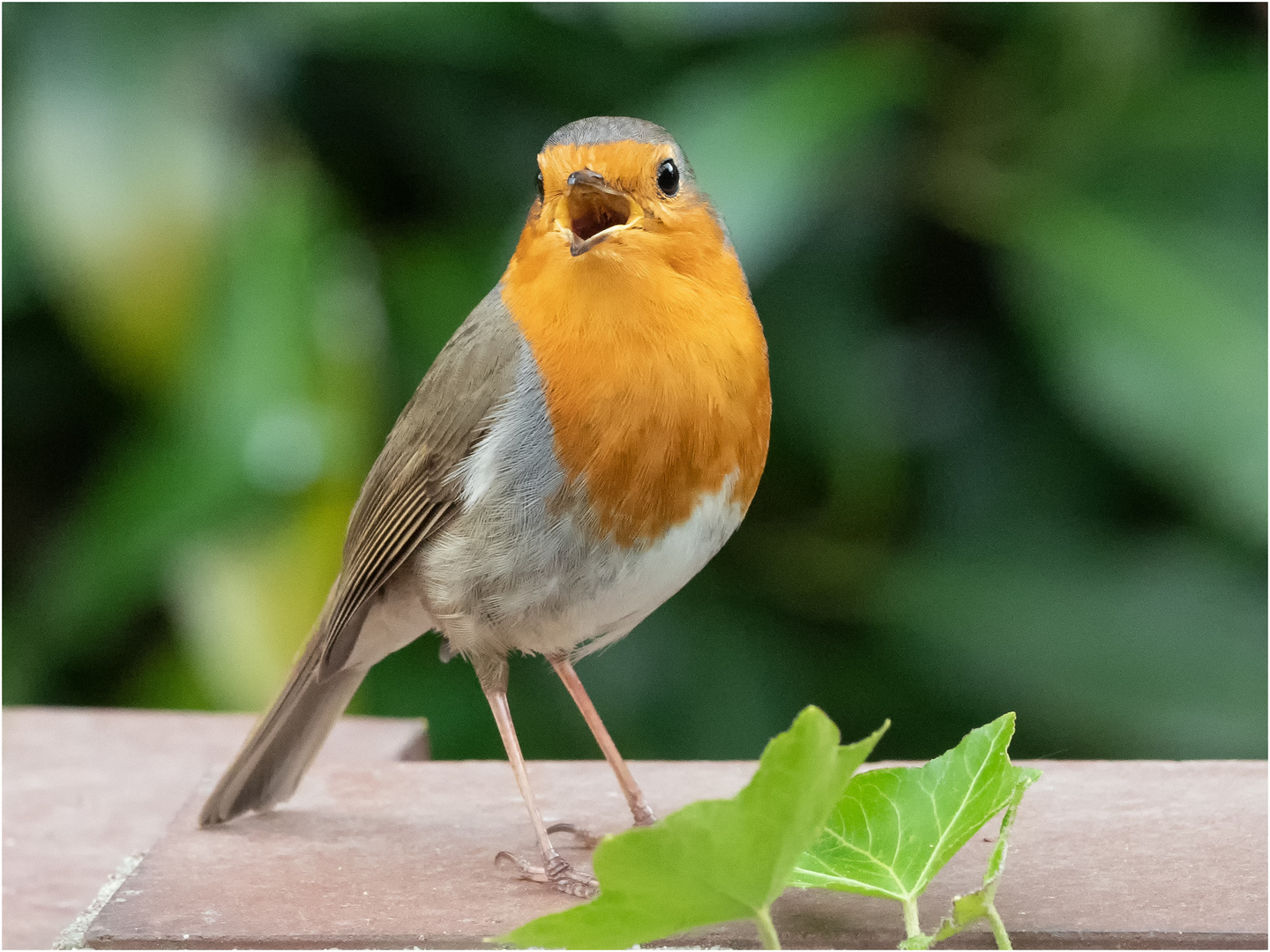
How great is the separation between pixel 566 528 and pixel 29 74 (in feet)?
6.65

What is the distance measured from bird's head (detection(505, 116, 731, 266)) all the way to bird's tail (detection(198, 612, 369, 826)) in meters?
0.78

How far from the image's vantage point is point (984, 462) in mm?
3455

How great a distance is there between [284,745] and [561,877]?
58 centimetres

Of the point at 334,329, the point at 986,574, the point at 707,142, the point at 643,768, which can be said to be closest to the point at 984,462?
the point at 986,574

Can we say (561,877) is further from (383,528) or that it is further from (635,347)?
(635,347)

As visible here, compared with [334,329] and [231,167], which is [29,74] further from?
[334,329]

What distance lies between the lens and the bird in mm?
1930

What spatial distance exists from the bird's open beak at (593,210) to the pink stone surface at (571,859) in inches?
33.8

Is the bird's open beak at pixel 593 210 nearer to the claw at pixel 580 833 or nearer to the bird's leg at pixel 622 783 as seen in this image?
the bird's leg at pixel 622 783

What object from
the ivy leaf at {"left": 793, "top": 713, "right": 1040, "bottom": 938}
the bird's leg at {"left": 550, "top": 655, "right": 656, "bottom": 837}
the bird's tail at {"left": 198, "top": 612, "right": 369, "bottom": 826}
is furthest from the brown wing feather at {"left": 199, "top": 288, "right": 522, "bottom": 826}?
the ivy leaf at {"left": 793, "top": 713, "right": 1040, "bottom": 938}

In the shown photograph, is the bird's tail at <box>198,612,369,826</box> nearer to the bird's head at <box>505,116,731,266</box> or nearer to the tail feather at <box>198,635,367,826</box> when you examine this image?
the tail feather at <box>198,635,367,826</box>

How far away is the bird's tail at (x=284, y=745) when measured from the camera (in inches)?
90.0

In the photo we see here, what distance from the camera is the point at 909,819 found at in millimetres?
1587

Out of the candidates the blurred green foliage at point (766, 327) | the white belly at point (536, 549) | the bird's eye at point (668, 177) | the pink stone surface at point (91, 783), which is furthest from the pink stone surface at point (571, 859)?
the bird's eye at point (668, 177)
